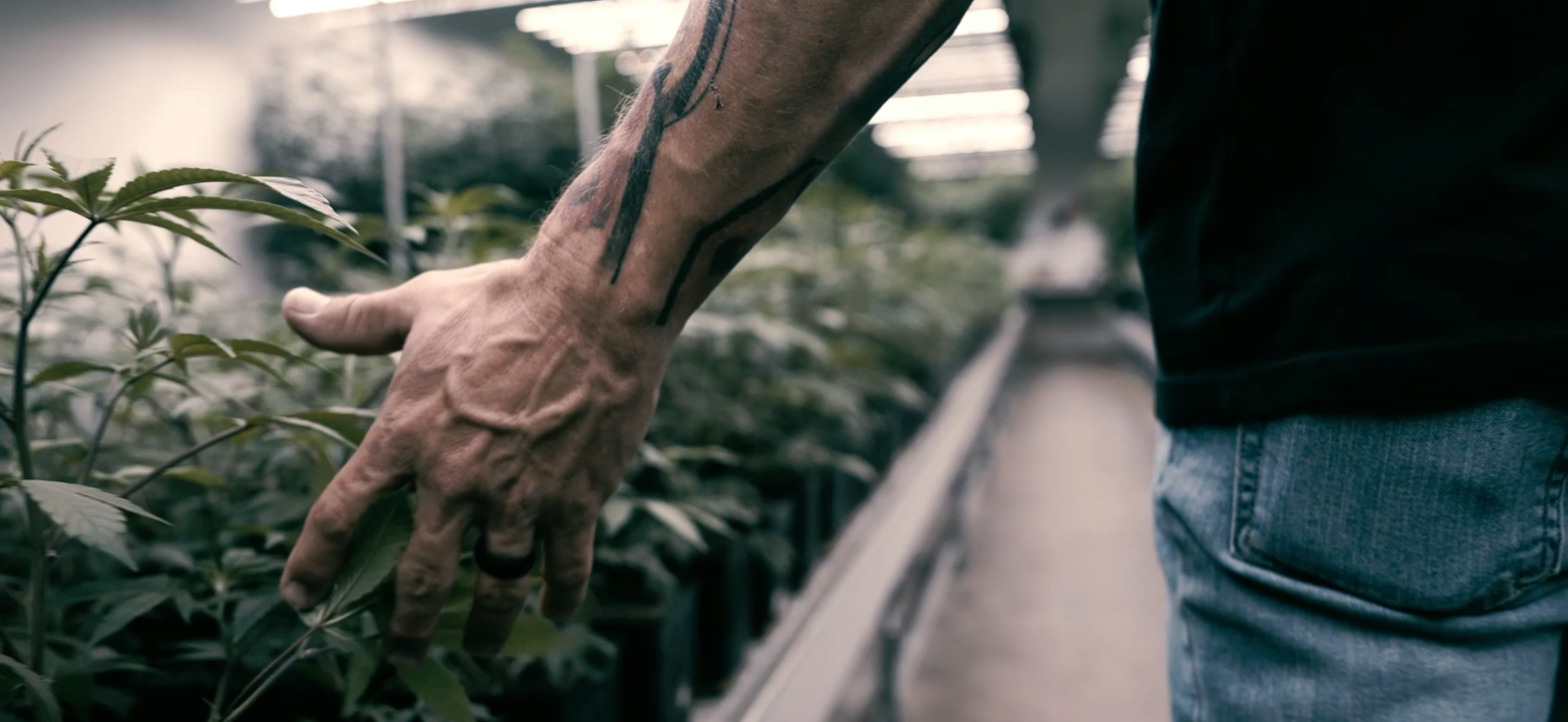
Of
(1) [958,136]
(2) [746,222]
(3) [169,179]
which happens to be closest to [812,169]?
(2) [746,222]

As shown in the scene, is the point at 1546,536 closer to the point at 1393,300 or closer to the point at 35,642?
the point at 1393,300

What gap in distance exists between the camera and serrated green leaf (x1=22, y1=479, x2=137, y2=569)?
489 mm

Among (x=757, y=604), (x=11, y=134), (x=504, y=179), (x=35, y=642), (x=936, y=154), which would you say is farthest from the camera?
(x=936, y=154)

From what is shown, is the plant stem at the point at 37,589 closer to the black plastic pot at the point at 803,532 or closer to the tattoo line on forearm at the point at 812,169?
the tattoo line on forearm at the point at 812,169

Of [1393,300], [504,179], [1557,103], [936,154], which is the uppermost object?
[1557,103]

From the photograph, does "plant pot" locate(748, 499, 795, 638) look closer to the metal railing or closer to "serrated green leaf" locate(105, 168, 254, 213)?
the metal railing

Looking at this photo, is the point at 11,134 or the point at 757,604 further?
the point at 757,604

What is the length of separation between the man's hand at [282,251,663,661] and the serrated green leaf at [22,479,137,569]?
12 cm

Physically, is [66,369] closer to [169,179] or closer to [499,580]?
[169,179]

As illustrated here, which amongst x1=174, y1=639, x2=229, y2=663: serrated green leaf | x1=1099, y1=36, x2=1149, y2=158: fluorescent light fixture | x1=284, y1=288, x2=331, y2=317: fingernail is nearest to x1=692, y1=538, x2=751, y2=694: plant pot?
x1=174, y1=639, x2=229, y2=663: serrated green leaf

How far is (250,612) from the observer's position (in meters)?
0.70

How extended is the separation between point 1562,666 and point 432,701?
2.54ft

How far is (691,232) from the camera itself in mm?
656

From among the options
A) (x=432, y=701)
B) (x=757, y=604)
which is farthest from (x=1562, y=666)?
(x=757, y=604)
